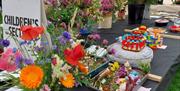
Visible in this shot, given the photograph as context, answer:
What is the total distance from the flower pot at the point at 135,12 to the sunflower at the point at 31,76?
164 cm

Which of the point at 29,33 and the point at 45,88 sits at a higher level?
the point at 29,33

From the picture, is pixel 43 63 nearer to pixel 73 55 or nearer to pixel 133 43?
pixel 73 55

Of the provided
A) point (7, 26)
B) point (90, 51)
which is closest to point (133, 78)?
point (90, 51)

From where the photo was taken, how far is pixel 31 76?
2.06ft

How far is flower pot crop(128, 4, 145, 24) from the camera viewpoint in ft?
7.09

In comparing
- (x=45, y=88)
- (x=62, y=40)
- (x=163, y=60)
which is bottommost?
(x=163, y=60)

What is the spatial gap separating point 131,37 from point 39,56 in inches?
28.3

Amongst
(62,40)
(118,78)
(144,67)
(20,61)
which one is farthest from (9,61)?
(144,67)

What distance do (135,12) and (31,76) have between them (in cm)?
170

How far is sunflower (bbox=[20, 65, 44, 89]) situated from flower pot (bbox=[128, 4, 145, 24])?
64.7 inches

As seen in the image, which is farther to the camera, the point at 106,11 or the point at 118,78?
the point at 106,11

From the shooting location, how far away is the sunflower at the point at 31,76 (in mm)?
621

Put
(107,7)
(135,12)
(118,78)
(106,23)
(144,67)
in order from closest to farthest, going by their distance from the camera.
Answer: (118,78) < (144,67) < (107,7) < (106,23) < (135,12)

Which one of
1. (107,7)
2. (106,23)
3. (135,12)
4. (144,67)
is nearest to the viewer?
(144,67)
